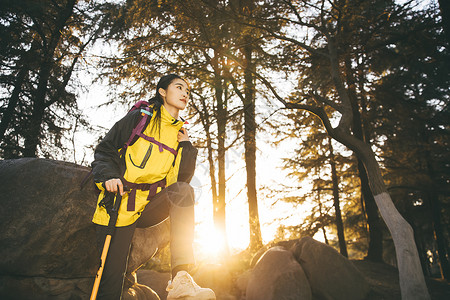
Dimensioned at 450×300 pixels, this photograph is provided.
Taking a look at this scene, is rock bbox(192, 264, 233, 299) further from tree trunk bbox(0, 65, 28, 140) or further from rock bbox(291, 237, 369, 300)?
tree trunk bbox(0, 65, 28, 140)

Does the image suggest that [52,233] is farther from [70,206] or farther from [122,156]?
[122,156]

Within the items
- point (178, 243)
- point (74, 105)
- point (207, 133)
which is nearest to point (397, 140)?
point (207, 133)

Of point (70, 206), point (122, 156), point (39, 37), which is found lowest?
point (70, 206)

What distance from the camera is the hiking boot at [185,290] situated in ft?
5.29

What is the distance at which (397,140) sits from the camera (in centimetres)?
1234

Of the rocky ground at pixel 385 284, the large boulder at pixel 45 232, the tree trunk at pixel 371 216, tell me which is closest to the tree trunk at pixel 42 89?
the large boulder at pixel 45 232

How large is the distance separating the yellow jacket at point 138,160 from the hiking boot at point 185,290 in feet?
2.33

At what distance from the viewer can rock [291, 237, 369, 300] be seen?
567cm

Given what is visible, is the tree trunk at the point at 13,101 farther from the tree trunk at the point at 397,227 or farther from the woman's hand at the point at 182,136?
the tree trunk at the point at 397,227

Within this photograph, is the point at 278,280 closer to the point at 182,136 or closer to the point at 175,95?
the point at 182,136

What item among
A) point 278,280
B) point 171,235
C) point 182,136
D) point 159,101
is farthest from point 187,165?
point 278,280

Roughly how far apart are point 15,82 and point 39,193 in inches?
277

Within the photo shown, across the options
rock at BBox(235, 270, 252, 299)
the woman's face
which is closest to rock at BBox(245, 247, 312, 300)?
rock at BBox(235, 270, 252, 299)

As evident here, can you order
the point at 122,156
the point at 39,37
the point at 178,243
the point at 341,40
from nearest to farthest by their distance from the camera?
the point at 178,243
the point at 122,156
the point at 341,40
the point at 39,37
